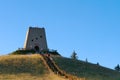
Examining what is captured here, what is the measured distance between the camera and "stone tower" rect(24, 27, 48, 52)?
13575 centimetres

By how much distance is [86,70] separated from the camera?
365 ft

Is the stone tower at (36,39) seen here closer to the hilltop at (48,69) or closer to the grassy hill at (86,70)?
the hilltop at (48,69)

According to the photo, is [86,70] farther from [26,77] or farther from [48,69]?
[26,77]

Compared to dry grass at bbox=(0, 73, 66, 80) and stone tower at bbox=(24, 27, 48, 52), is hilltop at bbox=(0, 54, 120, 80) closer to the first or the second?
dry grass at bbox=(0, 73, 66, 80)

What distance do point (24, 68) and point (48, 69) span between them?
211 inches

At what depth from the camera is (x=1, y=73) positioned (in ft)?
338

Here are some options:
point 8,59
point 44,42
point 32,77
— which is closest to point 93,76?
point 32,77

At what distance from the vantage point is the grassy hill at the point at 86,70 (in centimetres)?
10488

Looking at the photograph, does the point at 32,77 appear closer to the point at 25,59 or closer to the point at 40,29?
the point at 25,59

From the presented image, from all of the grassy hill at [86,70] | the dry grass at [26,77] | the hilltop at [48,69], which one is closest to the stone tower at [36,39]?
the hilltop at [48,69]

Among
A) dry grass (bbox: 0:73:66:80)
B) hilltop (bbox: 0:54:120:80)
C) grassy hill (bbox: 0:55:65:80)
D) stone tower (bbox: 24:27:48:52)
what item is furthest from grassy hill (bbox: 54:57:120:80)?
stone tower (bbox: 24:27:48:52)

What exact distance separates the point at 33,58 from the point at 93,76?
18.4 metres

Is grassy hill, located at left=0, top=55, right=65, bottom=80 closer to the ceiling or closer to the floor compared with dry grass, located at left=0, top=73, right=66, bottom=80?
closer to the ceiling

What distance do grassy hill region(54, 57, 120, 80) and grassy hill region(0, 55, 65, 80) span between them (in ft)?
16.1
